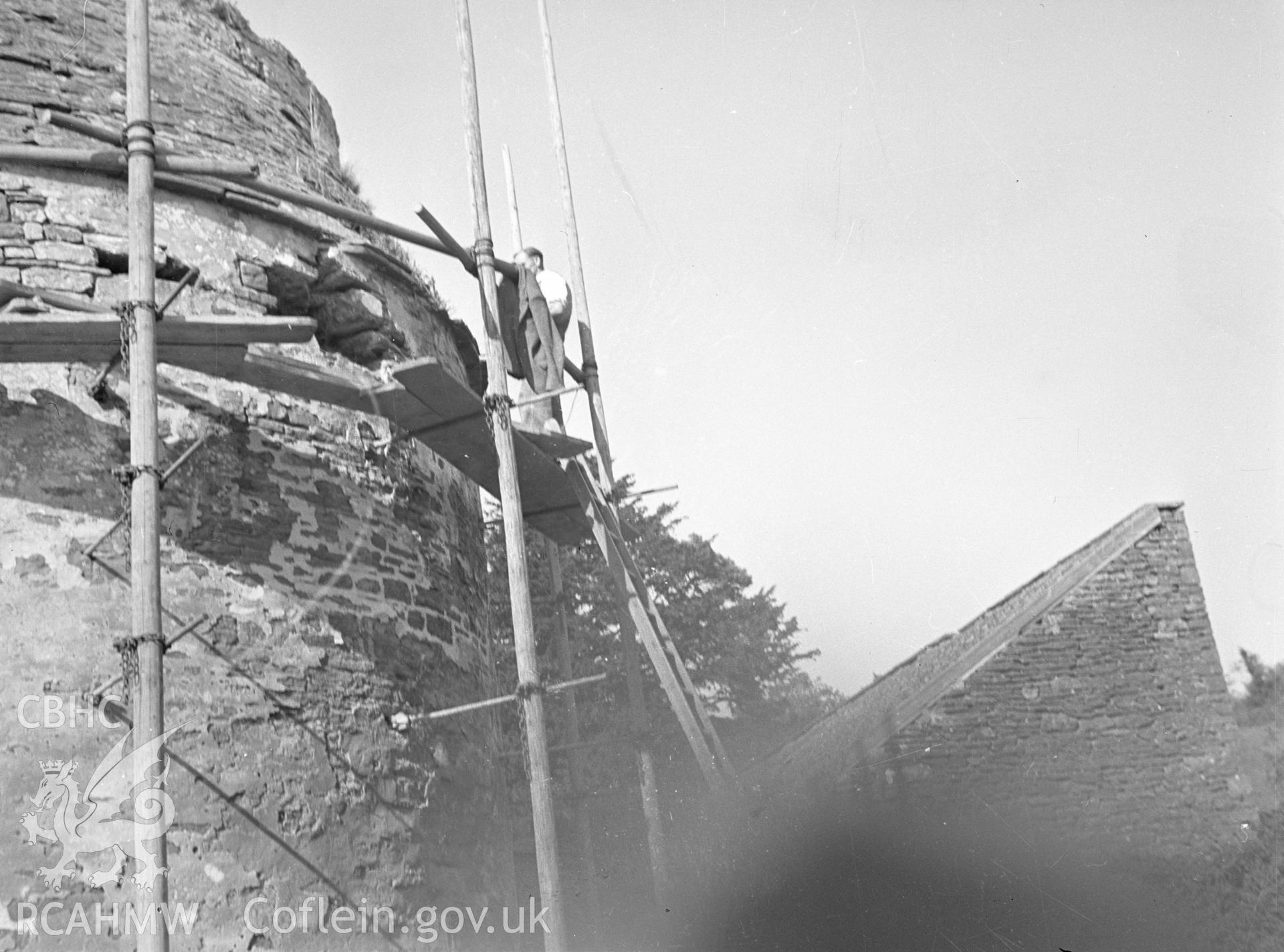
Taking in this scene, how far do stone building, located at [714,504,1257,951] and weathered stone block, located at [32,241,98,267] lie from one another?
5.36 metres

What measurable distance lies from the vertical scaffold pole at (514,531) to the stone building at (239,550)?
73cm

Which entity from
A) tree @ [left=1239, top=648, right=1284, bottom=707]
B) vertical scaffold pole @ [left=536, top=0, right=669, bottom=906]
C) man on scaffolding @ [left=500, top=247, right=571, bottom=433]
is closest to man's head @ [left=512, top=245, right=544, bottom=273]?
man on scaffolding @ [left=500, top=247, right=571, bottom=433]

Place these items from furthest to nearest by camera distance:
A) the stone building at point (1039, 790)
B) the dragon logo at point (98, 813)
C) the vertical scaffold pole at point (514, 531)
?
the stone building at point (1039, 790) < the vertical scaffold pole at point (514, 531) < the dragon logo at point (98, 813)

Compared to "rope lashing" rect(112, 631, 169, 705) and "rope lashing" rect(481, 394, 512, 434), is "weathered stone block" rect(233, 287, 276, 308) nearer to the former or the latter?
"rope lashing" rect(481, 394, 512, 434)

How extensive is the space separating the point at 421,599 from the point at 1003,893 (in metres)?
4.33

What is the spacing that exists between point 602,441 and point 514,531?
2505 mm

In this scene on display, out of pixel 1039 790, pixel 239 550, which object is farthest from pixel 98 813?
pixel 1039 790

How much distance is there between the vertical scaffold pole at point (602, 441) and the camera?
27.8 feet

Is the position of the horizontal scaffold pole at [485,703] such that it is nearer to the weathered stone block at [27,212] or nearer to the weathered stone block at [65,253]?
the weathered stone block at [65,253]

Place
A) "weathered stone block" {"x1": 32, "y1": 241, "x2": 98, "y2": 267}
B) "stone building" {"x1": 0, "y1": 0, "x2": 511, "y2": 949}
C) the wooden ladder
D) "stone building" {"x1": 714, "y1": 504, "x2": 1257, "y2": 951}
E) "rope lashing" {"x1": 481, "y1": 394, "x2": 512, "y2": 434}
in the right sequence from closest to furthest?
1. "stone building" {"x1": 0, "y1": 0, "x2": 511, "y2": 949}
2. "weathered stone block" {"x1": 32, "y1": 241, "x2": 98, "y2": 267}
3. "rope lashing" {"x1": 481, "y1": 394, "x2": 512, "y2": 434}
4. the wooden ladder
5. "stone building" {"x1": 714, "y1": 504, "x2": 1257, "y2": 951}

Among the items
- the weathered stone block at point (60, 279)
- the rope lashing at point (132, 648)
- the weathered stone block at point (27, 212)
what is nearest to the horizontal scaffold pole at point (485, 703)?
the rope lashing at point (132, 648)

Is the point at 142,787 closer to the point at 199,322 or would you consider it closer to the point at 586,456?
the point at 199,322

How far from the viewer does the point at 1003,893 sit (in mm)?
8531

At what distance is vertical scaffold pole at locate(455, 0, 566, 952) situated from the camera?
6062 millimetres
